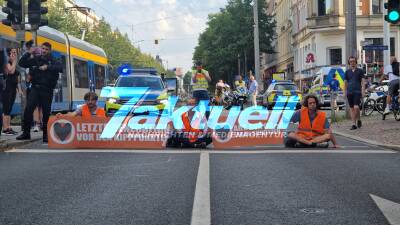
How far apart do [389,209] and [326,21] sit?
52.2m

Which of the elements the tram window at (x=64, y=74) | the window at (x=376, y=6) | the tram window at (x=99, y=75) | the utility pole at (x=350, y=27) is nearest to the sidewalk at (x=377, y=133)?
the utility pole at (x=350, y=27)

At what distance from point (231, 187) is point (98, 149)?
16.7ft

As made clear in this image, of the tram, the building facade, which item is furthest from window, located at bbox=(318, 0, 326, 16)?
the tram

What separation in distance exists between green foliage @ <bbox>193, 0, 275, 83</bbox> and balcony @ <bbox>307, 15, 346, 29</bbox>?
67.0 feet

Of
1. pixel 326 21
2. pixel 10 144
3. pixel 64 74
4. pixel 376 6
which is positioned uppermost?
pixel 376 6

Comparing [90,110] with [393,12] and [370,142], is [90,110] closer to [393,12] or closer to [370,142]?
[370,142]

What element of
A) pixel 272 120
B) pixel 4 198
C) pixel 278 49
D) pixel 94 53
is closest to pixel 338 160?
pixel 272 120

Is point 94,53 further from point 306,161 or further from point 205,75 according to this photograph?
point 306,161

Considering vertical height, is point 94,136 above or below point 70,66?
below

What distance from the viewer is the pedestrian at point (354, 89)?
16.3 meters

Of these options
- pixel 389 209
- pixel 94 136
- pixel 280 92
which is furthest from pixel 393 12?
pixel 280 92

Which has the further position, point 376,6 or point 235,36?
point 235,36

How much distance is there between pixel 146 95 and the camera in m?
20.3

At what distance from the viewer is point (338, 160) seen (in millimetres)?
9727
